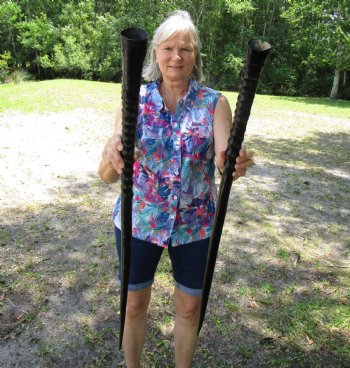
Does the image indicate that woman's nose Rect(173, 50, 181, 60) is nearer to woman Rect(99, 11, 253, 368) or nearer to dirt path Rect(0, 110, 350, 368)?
woman Rect(99, 11, 253, 368)

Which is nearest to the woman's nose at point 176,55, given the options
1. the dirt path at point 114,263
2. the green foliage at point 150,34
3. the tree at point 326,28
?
the dirt path at point 114,263

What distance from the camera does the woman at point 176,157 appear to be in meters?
1.82

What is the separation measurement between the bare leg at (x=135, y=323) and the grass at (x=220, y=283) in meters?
0.40

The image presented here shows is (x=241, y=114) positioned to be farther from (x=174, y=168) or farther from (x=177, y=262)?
(x=177, y=262)

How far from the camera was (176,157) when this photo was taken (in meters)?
1.86

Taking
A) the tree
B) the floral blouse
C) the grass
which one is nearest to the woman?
the floral blouse

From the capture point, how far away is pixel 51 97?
14.0m

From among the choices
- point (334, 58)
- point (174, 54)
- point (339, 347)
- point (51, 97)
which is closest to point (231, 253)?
point (339, 347)

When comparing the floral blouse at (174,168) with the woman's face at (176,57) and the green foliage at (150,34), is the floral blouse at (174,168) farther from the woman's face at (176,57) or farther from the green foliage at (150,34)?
the green foliage at (150,34)

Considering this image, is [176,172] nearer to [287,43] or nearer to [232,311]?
[232,311]

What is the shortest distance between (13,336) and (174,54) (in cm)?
232

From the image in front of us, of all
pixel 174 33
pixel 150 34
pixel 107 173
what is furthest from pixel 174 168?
pixel 150 34

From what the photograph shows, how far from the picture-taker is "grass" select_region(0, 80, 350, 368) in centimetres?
285

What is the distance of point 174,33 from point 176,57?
0.36 ft
